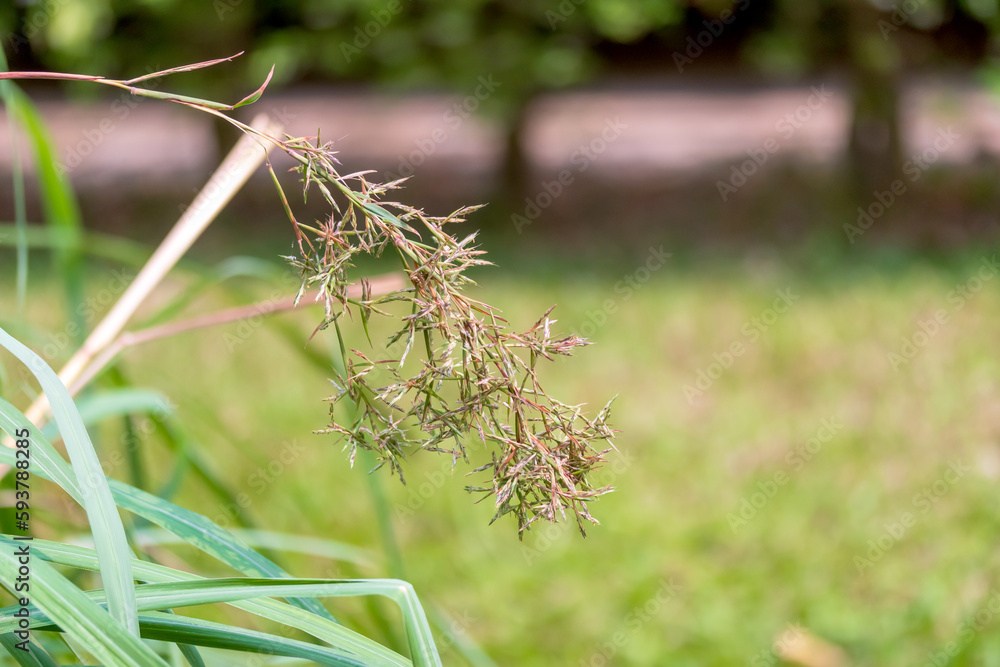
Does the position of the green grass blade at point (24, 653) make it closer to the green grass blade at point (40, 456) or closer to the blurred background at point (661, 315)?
the green grass blade at point (40, 456)

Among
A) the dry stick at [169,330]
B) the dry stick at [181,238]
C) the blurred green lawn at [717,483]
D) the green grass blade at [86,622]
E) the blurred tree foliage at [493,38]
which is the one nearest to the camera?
the green grass blade at [86,622]

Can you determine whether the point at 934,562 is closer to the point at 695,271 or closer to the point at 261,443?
the point at 261,443

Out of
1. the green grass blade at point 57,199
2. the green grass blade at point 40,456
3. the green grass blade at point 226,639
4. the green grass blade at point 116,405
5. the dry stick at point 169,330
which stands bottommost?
the green grass blade at point 226,639

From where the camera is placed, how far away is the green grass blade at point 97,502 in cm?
46

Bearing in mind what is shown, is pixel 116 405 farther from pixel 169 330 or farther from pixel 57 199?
pixel 57 199

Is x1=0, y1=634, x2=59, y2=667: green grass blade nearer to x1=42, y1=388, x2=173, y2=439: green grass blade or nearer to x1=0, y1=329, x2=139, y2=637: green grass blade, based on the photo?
x1=0, y1=329, x2=139, y2=637: green grass blade

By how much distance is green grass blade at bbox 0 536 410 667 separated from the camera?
1.67 ft

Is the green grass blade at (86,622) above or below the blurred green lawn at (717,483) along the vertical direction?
below

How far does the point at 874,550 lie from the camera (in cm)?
224

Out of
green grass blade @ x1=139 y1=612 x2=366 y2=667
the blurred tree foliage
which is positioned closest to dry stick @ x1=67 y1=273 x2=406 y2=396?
green grass blade @ x1=139 y1=612 x2=366 y2=667

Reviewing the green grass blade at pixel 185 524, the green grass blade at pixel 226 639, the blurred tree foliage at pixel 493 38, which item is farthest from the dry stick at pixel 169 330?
the blurred tree foliage at pixel 493 38

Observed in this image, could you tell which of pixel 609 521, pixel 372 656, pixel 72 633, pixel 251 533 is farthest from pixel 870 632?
pixel 72 633

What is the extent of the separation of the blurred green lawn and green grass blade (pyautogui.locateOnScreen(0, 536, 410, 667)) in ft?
2.35

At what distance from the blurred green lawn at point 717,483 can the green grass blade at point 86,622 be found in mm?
816
